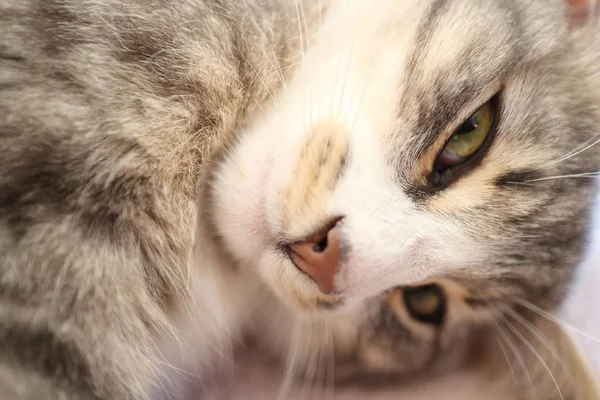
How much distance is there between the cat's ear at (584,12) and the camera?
39.5 inches

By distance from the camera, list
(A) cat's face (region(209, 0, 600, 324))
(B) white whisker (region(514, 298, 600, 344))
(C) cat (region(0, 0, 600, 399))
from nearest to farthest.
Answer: (C) cat (region(0, 0, 600, 399)) < (A) cat's face (region(209, 0, 600, 324)) < (B) white whisker (region(514, 298, 600, 344))

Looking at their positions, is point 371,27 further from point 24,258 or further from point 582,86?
point 24,258

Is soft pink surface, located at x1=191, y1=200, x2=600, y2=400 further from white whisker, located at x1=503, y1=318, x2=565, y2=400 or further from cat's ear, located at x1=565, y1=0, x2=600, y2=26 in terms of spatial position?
cat's ear, located at x1=565, y1=0, x2=600, y2=26

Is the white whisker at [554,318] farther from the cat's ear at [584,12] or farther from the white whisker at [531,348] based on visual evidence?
the cat's ear at [584,12]

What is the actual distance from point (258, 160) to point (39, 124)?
0.93 ft

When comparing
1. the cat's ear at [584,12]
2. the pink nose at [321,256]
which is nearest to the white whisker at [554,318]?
the pink nose at [321,256]

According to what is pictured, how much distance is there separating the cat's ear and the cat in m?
0.02

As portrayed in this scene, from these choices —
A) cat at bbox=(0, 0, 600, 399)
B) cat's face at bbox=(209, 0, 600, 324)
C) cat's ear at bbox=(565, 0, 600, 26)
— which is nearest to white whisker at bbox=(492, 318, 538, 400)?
cat at bbox=(0, 0, 600, 399)

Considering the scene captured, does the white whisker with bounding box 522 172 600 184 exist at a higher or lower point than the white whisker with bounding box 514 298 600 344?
higher

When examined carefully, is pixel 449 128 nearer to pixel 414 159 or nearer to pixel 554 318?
pixel 414 159

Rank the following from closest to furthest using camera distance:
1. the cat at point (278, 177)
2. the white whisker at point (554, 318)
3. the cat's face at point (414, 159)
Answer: the cat at point (278, 177) < the cat's face at point (414, 159) < the white whisker at point (554, 318)

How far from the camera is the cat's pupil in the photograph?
0.83 meters

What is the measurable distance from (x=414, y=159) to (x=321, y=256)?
186 millimetres

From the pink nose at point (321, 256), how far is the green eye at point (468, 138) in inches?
8.1
